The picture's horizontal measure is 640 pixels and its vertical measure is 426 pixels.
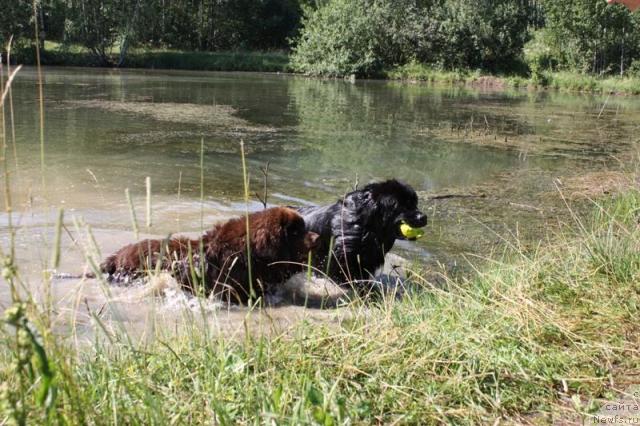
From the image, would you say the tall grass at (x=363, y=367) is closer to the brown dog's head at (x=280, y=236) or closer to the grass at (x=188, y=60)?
the brown dog's head at (x=280, y=236)

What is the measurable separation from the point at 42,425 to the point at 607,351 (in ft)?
8.72

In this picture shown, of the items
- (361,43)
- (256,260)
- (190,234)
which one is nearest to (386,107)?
(190,234)

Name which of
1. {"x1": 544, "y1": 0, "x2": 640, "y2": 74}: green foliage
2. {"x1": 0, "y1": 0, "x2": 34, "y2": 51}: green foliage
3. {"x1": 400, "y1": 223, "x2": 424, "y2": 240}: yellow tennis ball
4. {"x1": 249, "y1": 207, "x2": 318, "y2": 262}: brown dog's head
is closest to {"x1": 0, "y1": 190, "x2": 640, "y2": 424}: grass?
{"x1": 249, "y1": 207, "x2": 318, "y2": 262}: brown dog's head

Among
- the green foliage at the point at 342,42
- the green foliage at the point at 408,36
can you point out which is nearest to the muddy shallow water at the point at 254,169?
the green foliage at the point at 342,42

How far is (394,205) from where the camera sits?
17.9ft

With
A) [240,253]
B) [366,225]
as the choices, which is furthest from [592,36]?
[240,253]

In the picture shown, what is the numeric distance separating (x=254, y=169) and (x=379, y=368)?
8.60 metres

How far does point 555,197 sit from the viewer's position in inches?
373

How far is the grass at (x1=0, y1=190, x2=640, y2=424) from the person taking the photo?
230cm

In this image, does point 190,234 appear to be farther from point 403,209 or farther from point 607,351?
point 607,351

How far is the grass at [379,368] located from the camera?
2.30 metres

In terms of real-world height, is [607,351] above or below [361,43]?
below

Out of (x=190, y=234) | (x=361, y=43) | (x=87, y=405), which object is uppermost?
(x=361, y=43)

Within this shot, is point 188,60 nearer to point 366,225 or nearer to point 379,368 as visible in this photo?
point 366,225
